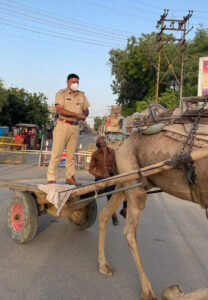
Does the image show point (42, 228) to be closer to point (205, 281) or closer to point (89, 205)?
point (89, 205)

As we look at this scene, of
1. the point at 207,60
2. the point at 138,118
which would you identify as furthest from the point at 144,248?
the point at 207,60

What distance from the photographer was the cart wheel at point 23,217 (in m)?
4.66

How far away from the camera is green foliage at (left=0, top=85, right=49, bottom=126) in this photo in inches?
1515

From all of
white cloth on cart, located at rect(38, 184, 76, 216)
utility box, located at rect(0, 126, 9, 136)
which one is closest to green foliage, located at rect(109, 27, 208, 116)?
utility box, located at rect(0, 126, 9, 136)

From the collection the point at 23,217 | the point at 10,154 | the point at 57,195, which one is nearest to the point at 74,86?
the point at 57,195

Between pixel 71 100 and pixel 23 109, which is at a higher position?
pixel 23 109

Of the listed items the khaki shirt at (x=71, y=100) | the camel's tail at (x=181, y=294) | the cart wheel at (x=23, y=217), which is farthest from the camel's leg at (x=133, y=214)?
the khaki shirt at (x=71, y=100)

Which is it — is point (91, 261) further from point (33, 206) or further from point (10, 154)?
point (10, 154)

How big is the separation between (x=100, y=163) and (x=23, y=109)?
118 feet

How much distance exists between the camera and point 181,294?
2.94 metres

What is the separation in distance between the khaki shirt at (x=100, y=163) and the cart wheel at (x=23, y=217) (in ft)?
5.88

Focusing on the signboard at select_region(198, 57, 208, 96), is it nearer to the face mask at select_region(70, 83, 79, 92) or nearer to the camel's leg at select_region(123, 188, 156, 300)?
the face mask at select_region(70, 83, 79, 92)

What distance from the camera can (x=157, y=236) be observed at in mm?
5543

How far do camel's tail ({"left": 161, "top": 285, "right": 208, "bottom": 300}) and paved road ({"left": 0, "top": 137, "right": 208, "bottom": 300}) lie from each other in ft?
1.63
